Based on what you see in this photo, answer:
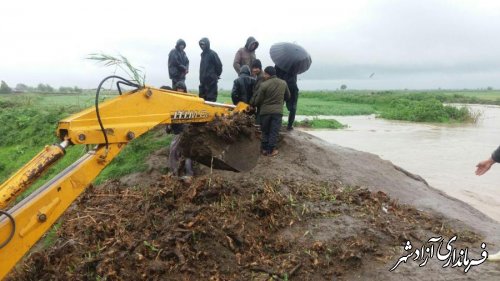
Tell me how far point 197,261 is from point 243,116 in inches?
75.4

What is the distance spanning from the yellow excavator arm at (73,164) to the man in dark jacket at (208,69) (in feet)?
16.3

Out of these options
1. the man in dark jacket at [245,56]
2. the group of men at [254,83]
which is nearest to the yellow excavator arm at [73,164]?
the group of men at [254,83]

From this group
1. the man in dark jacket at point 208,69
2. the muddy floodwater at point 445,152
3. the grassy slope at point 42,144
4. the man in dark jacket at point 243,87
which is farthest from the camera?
the muddy floodwater at point 445,152

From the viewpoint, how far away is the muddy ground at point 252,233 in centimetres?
425

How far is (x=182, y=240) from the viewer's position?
14.3 feet

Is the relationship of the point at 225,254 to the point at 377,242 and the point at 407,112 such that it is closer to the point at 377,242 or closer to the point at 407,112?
the point at 377,242

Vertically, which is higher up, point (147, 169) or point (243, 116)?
point (243, 116)

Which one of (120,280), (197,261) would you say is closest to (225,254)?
(197,261)

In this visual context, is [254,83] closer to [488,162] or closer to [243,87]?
[243,87]

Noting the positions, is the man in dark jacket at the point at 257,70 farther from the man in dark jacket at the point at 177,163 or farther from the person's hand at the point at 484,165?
the person's hand at the point at 484,165

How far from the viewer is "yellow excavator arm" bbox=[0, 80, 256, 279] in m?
3.26

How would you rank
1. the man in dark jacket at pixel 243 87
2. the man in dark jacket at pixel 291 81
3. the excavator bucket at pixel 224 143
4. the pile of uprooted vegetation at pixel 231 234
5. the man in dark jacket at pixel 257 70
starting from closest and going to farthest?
the pile of uprooted vegetation at pixel 231 234, the excavator bucket at pixel 224 143, the man in dark jacket at pixel 257 70, the man in dark jacket at pixel 243 87, the man in dark jacket at pixel 291 81

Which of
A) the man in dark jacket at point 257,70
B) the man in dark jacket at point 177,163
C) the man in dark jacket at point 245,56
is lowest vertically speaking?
the man in dark jacket at point 177,163

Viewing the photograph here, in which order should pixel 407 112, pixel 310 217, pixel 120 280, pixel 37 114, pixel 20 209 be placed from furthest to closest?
pixel 407 112 → pixel 37 114 → pixel 310 217 → pixel 120 280 → pixel 20 209
